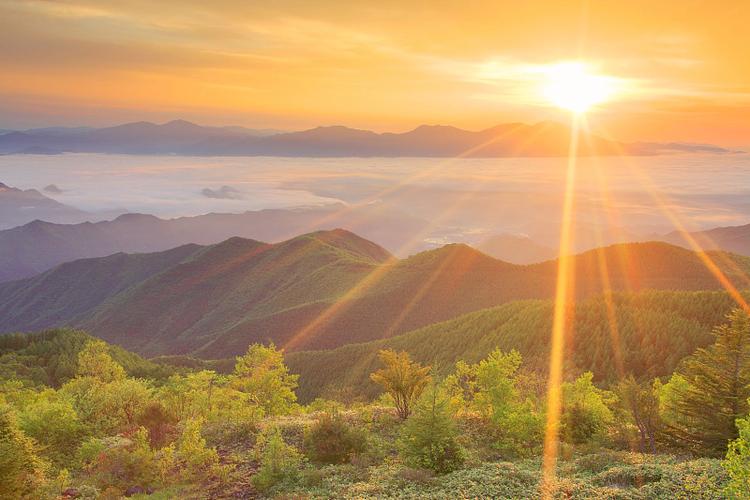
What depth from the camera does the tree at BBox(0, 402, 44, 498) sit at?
29.3 metres

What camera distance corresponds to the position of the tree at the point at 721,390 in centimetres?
3731

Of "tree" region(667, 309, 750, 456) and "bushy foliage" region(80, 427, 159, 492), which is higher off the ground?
"tree" region(667, 309, 750, 456)

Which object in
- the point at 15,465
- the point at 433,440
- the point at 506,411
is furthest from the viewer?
→ the point at 506,411

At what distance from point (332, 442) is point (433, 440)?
981cm

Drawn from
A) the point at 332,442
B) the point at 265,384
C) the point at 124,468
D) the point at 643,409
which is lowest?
the point at 265,384

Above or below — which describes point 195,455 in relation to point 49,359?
above

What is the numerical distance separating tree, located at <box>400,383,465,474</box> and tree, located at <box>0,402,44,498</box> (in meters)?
25.0

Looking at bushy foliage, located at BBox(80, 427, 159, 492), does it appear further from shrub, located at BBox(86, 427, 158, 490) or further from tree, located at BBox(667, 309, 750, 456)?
tree, located at BBox(667, 309, 750, 456)

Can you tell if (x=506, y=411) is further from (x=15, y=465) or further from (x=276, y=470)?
(x=15, y=465)

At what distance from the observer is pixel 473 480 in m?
33.8

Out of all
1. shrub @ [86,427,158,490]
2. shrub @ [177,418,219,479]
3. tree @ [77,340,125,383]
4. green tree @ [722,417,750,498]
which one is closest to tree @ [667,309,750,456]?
green tree @ [722,417,750,498]

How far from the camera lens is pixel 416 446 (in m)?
37.5

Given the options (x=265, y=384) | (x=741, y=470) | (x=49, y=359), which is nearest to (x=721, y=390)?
(x=741, y=470)

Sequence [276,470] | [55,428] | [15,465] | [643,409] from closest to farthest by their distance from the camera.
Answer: [15,465], [276,470], [643,409], [55,428]
